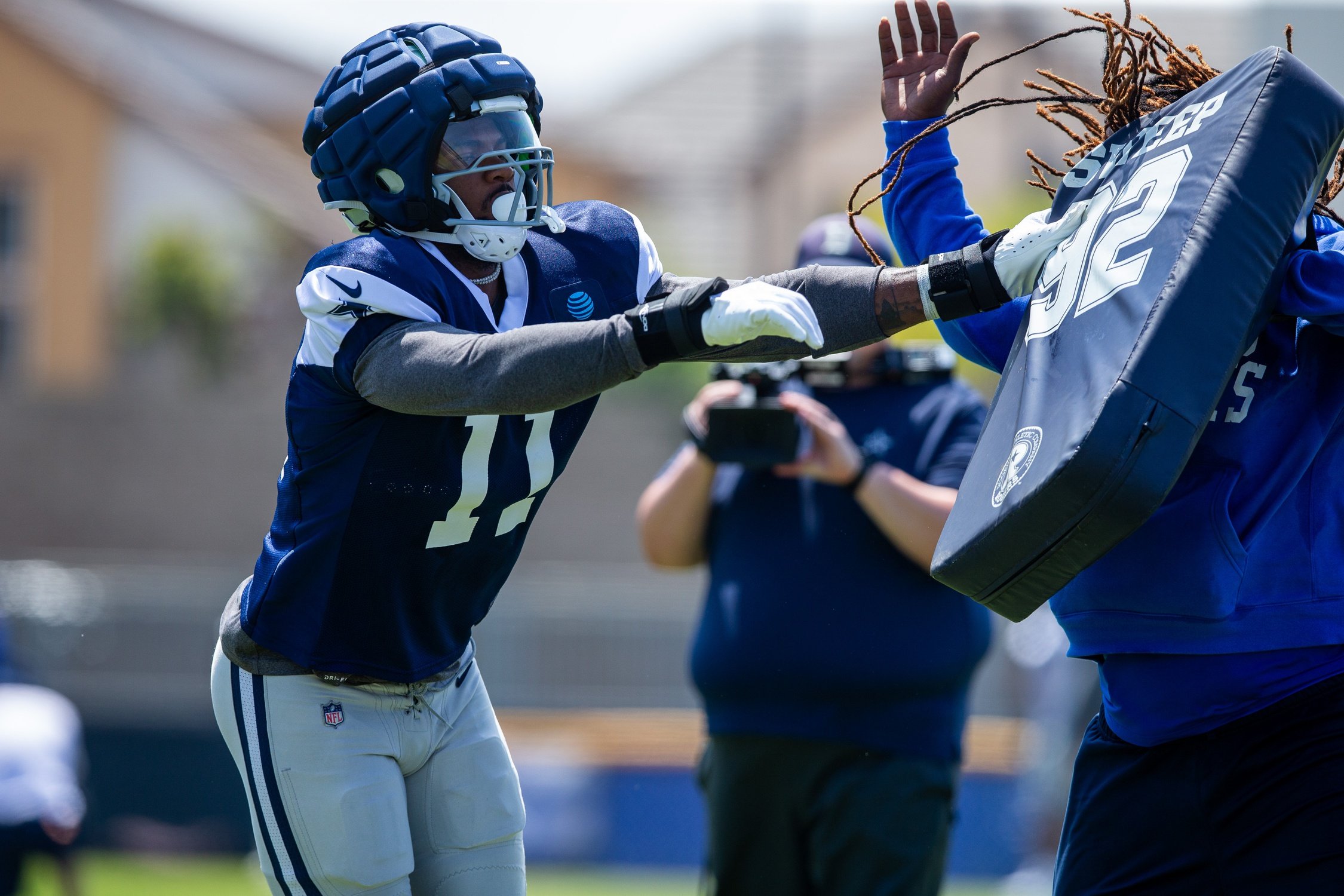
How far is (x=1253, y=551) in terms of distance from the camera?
2.21 metres

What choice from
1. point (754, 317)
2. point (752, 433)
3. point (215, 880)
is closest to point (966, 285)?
point (754, 317)

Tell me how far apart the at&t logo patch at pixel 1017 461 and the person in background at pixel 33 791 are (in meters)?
4.80

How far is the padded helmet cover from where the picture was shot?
2.44 meters

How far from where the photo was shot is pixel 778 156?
21.2 m

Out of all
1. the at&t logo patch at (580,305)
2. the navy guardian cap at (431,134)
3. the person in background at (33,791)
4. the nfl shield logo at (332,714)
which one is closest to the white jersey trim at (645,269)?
the at&t logo patch at (580,305)

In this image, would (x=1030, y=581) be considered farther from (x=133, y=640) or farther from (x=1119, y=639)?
(x=133, y=640)

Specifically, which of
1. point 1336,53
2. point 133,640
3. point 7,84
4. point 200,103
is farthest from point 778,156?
point 133,640

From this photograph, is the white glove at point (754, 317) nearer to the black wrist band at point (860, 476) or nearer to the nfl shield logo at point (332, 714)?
the nfl shield logo at point (332, 714)

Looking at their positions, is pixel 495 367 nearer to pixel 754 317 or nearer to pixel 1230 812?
pixel 754 317

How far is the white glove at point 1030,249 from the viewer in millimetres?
2336

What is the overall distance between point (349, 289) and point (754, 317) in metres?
0.65

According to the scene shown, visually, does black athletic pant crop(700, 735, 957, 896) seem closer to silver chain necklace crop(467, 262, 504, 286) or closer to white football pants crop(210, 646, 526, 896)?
white football pants crop(210, 646, 526, 896)

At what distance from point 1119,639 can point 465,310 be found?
1189 mm

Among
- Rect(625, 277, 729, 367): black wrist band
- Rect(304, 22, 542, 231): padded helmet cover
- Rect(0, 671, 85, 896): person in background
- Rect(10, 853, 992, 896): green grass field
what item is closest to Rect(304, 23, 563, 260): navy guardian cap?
Rect(304, 22, 542, 231): padded helmet cover
